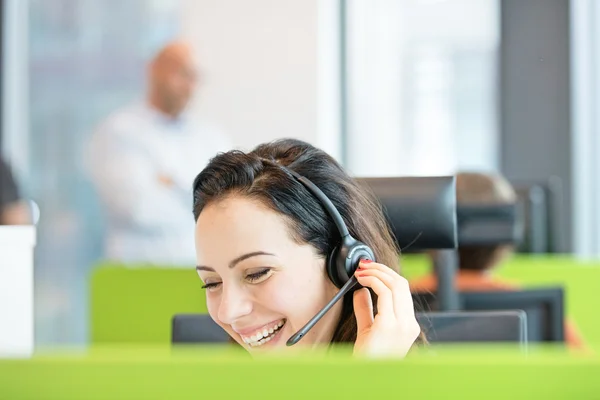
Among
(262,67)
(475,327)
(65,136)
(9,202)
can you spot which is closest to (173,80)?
(262,67)

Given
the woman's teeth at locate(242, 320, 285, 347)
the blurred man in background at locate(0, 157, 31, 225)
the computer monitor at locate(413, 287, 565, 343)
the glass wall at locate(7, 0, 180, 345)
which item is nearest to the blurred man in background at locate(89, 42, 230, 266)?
the blurred man in background at locate(0, 157, 31, 225)

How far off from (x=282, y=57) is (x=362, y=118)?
66 cm

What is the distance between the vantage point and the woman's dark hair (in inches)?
53.5

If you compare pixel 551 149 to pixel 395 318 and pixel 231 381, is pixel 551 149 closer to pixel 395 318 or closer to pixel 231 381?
pixel 395 318

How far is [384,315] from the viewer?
1.24m

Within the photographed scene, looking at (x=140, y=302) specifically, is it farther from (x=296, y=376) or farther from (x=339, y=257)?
(x=296, y=376)

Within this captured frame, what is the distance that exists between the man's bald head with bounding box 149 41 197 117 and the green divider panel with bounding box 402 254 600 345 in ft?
5.39

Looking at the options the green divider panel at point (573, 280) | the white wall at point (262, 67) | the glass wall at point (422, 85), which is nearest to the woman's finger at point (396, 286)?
the green divider panel at point (573, 280)

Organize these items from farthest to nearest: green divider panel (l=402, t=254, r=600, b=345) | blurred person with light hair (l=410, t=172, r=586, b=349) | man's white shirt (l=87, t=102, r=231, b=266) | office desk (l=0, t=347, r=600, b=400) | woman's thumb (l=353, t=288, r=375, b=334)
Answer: man's white shirt (l=87, t=102, r=231, b=266) → green divider panel (l=402, t=254, r=600, b=345) → blurred person with light hair (l=410, t=172, r=586, b=349) → woman's thumb (l=353, t=288, r=375, b=334) → office desk (l=0, t=347, r=600, b=400)

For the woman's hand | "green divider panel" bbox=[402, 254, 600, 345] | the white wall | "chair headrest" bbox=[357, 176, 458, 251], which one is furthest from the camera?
the white wall

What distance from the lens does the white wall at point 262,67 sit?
426cm

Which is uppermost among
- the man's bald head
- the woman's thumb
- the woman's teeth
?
the man's bald head

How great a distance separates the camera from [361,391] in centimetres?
73

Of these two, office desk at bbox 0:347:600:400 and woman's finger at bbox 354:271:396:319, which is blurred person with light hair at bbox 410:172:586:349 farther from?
office desk at bbox 0:347:600:400
